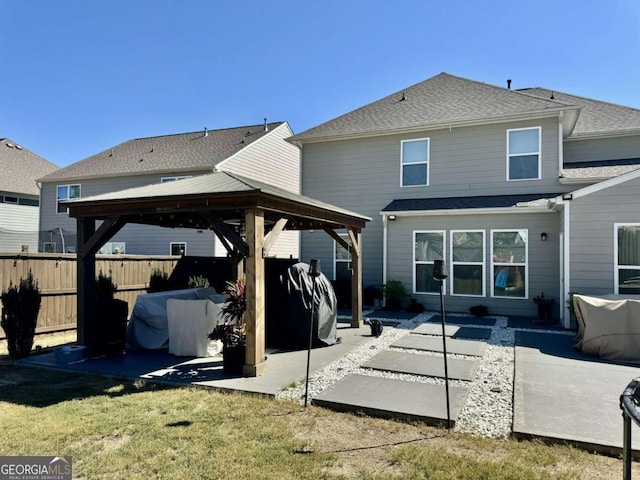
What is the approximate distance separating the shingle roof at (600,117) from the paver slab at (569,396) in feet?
25.6

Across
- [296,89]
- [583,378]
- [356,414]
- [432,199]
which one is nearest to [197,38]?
[296,89]

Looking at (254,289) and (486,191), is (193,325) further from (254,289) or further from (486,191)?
(486,191)

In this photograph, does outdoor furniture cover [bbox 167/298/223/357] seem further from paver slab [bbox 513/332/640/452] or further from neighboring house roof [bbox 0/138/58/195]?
neighboring house roof [bbox 0/138/58/195]

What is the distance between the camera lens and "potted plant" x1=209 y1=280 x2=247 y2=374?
17.5ft

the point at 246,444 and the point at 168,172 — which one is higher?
the point at 168,172

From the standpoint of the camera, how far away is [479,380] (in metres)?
5.19

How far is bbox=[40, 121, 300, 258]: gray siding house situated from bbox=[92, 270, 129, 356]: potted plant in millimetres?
8128

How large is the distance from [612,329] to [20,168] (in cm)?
2477

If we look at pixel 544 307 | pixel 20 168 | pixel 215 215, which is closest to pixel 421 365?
pixel 215 215

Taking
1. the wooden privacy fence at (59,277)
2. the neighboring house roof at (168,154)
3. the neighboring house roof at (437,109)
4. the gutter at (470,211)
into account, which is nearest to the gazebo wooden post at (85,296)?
the wooden privacy fence at (59,277)

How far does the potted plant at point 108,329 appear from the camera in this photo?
6.15 m

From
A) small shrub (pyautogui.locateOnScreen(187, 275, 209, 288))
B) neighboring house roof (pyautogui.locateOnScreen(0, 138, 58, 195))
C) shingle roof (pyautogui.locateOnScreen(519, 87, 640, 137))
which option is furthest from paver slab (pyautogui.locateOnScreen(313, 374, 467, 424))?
neighboring house roof (pyautogui.locateOnScreen(0, 138, 58, 195))

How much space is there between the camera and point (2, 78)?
48.8 feet

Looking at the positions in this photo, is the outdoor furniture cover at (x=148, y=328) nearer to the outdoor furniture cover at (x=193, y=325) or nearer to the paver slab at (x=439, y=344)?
the outdoor furniture cover at (x=193, y=325)
